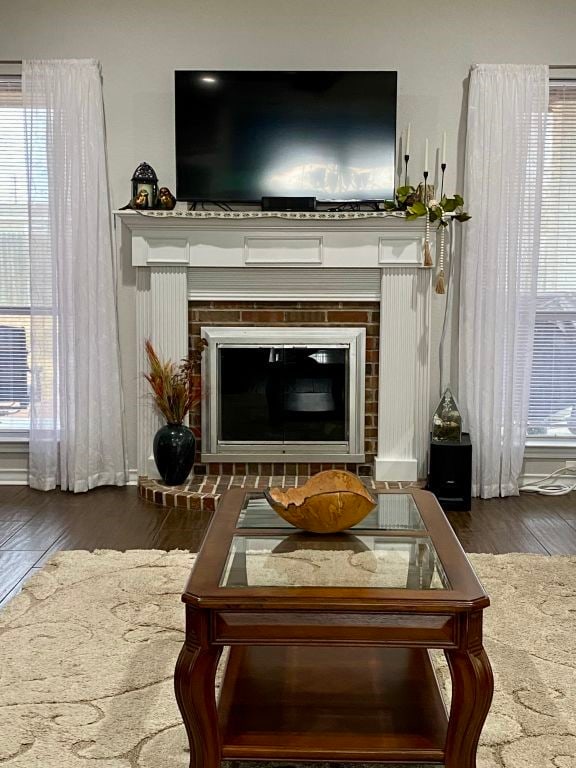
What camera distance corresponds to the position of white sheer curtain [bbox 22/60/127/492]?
4824 millimetres

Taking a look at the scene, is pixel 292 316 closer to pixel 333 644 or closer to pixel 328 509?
pixel 328 509

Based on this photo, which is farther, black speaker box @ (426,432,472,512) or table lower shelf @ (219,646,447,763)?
black speaker box @ (426,432,472,512)

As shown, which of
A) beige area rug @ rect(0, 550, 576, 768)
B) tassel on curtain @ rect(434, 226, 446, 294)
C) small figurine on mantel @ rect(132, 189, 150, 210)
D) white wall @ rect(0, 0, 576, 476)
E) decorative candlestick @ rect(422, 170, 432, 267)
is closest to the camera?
beige area rug @ rect(0, 550, 576, 768)

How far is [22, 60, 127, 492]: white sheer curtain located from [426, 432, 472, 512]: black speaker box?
1.75 meters

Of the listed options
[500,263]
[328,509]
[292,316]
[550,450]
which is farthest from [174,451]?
[328,509]

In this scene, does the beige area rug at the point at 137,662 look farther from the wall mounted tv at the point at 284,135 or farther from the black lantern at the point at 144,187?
the wall mounted tv at the point at 284,135

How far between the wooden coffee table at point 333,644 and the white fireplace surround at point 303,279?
8.39ft

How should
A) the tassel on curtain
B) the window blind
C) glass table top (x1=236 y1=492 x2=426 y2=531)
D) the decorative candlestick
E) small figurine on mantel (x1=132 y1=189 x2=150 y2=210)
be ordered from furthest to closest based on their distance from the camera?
1. the window blind
2. small figurine on mantel (x1=132 y1=189 x2=150 y2=210)
3. the decorative candlestick
4. the tassel on curtain
5. glass table top (x1=236 y1=492 x2=426 y2=531)

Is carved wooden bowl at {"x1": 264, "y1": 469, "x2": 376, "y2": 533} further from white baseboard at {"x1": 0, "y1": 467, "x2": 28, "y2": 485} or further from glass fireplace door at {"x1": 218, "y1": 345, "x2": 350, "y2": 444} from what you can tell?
white baseboard at {"x1": 0, "y1": 467, "x2": 28, "y2": 485}

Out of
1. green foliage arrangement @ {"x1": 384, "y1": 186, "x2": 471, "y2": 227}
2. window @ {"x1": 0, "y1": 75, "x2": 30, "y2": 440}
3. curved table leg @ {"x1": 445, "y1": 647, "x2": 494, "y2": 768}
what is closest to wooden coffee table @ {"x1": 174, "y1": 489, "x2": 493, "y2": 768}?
curved table leg @ {"x1": 445, "y1": 647, "x2": 494, "y2": 768}

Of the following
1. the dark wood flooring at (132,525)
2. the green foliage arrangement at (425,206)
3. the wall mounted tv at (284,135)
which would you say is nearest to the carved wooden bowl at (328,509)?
the dark wood flooring at (132,525)

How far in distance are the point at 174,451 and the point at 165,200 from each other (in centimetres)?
132

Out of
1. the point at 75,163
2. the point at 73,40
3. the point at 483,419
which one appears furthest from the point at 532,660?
the point at 73,40

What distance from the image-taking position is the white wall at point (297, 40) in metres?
4.84
